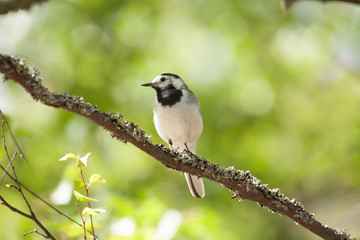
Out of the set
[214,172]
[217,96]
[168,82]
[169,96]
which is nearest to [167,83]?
[168,82]

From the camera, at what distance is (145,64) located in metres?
6.70

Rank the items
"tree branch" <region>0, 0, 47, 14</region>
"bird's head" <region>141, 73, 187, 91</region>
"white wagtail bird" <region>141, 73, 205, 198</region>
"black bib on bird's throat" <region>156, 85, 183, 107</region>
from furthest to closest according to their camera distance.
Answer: "bird's head" <region>141, 73, 187, 91</region>
"black bib on bird's throat" <region>156, 85, 183, 107</region>
"white wagtail bird" <region>141, 73, 205, 198</region>
"tree branch" <region>0, 0, 47, 14</region>

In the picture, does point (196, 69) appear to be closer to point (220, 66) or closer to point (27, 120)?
point (220, 66)

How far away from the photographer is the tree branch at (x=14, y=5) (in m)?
2.03

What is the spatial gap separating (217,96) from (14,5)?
4.58 m

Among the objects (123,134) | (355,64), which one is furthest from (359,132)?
(123,134)

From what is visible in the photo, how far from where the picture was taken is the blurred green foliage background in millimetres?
6238

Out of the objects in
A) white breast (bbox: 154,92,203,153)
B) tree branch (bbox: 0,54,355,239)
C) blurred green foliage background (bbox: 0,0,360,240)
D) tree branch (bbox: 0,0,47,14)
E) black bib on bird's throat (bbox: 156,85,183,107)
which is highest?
blurred green foliage background (bbox: 0,0,360,240)

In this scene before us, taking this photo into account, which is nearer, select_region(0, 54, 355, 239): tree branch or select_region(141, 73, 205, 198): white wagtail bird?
select_region(0, 54, 355, 239): tree branch

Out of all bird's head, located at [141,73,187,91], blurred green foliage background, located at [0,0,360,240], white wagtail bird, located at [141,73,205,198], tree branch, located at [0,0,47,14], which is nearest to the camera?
tree branch, located at [0,0,47,14]

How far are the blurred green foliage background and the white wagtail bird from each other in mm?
1490

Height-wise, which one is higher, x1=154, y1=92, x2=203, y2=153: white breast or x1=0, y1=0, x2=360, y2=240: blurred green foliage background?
x1=0, y1=0, x2=360, y2=240: blurred green foliage background

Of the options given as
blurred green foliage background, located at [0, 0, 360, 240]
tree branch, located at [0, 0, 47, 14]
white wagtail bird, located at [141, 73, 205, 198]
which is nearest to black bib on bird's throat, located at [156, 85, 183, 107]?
white wagtail bird, located at [141, 73, 205, 198]

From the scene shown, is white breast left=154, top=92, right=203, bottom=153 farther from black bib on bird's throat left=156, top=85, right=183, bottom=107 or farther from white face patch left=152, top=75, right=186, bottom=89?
white face patch left=152, top=75, right=186, bottom=89
